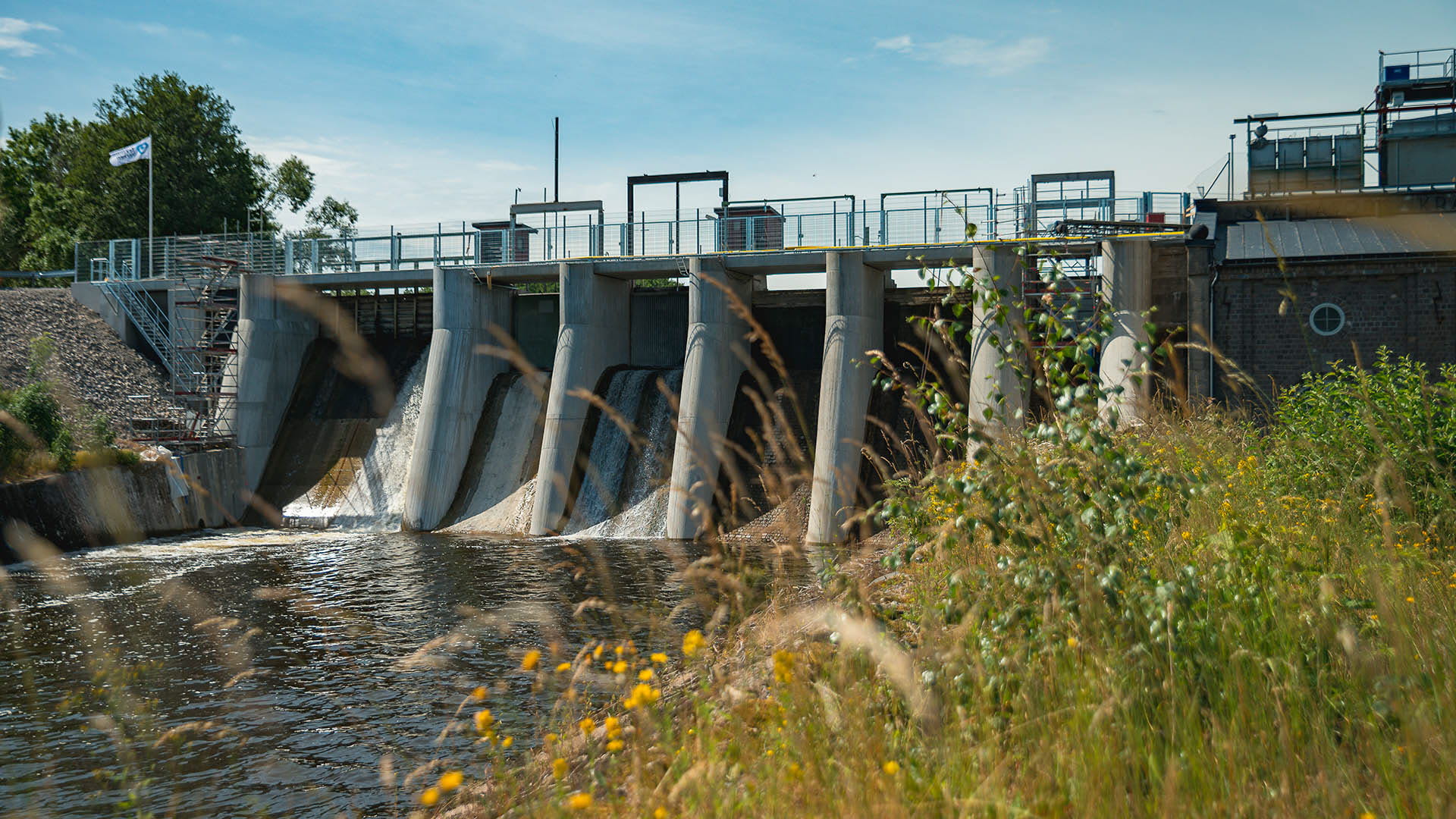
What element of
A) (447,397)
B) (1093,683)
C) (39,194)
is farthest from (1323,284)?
(39,194)

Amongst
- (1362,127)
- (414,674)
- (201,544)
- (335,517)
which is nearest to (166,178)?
(335,517)

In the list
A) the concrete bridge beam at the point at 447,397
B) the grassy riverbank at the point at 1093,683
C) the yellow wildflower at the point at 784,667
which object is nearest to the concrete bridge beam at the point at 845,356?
the concrete bridge beam at the point at 447,397

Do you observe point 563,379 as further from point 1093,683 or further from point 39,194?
point 39,194

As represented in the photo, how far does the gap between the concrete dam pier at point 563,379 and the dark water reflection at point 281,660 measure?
13.2ft

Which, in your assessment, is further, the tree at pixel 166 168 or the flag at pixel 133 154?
the tree at pixel 166 168

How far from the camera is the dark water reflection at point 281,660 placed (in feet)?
A: 24.6

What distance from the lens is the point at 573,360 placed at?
82.7 feet

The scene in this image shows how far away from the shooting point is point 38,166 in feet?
161

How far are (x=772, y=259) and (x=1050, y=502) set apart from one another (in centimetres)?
2013

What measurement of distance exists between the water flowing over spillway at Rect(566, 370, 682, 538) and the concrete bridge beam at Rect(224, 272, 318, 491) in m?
9.56

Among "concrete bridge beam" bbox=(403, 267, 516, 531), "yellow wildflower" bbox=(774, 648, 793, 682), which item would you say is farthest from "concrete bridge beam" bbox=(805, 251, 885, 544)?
"yellow wildflower" bbox=(774, 648, 793, 682)

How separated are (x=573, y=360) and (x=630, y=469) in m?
3.03

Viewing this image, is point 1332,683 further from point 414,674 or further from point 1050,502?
point 414,674

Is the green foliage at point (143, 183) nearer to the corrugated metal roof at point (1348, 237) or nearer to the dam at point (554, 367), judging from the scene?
the dam at point (554, 367)
